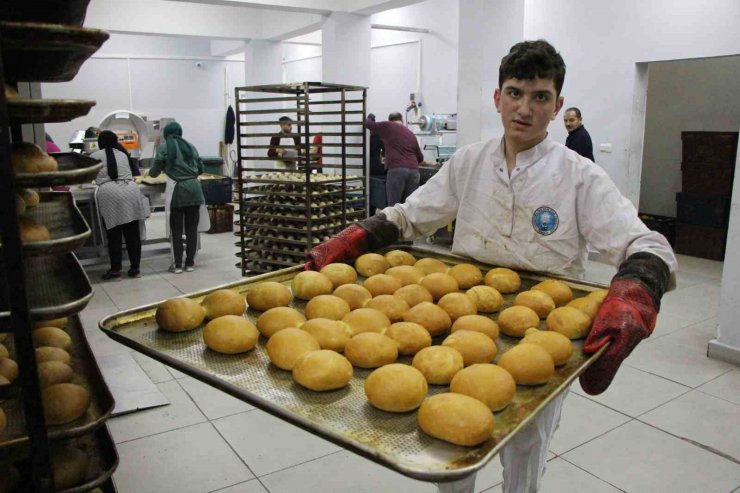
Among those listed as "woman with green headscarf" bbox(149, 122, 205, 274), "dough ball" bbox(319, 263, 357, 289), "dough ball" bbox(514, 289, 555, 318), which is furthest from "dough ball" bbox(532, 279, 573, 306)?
"woman with green headscarf" bbox(149, 122, 205, 274)

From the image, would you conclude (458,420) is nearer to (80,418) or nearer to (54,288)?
(80,418)

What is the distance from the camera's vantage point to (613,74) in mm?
6504

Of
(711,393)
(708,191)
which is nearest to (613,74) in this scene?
(708,191)

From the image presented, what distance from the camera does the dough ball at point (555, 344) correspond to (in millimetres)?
1305

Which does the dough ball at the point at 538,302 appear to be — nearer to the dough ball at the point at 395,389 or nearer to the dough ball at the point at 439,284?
the dough ball at the point at 439,284

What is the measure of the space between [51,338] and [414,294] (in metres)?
0.96

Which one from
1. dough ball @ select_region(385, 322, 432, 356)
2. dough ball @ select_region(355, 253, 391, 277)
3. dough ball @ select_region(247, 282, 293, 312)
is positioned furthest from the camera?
dough ball @ select_region(355, 253, 391, 277)

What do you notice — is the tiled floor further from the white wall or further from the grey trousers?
the white wall

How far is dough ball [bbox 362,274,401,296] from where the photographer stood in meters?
1.72

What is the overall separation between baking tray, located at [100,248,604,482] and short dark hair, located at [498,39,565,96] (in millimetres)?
793

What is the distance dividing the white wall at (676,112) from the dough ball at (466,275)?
621 cm

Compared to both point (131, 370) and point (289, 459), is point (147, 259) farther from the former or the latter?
point (289, 459)

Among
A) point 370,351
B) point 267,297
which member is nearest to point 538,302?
point 370,351

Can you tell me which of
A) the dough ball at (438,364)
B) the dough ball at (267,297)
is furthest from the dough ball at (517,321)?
the dough ball at (267,297)
